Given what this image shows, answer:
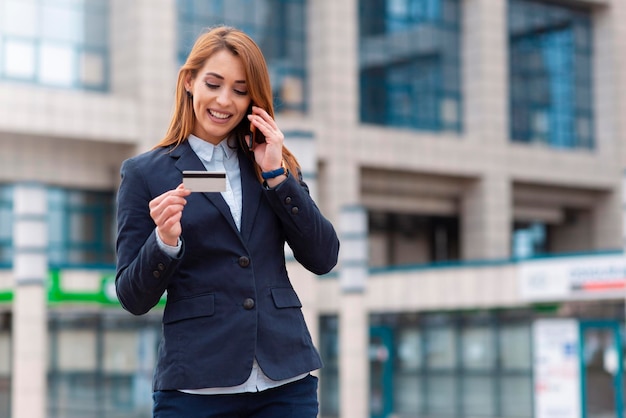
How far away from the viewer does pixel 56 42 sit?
35.8 m

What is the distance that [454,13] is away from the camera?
4472 centimetres

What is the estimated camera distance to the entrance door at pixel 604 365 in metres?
25.8

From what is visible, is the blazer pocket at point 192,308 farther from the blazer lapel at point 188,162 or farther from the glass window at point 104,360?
the glass window at point 104,360

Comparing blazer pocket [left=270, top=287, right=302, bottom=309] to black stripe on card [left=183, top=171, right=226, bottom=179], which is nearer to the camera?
black stripe on card [left=183, top=171, right=226, bottom=179]

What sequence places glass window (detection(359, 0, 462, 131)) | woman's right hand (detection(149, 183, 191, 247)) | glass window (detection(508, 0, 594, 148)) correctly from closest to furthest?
1. woman's right hand (detection(149, 183, 191, 247))
2. glass window (detection(359, 0, 462, 131))
3. glass window (detection(508, 0, 594, 148))

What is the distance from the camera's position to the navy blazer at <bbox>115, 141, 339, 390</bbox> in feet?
8.66

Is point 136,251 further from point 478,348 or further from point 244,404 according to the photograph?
point 478,348

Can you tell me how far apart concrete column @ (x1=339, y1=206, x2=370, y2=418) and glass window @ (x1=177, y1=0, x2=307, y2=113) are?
19198 mm

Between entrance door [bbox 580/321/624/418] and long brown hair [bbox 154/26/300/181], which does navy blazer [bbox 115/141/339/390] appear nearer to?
long brown hair [bbox 154/26/300/181]

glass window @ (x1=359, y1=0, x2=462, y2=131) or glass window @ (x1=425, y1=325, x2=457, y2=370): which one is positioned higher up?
glass window @ (x1=359, y1=0, x2=462, y2=131)

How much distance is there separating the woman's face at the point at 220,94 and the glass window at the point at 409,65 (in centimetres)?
3915

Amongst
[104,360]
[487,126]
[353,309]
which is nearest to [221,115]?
A: [353,309]

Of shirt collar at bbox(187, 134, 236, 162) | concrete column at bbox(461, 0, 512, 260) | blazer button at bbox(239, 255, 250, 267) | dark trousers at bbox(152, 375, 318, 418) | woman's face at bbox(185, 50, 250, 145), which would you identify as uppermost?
concrete column at bbox(461, 0, 512, 260)

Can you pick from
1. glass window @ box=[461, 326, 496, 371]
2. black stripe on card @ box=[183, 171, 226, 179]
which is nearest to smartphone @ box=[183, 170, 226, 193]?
black stripe on card @ box=[183, 171, 226, 179]
